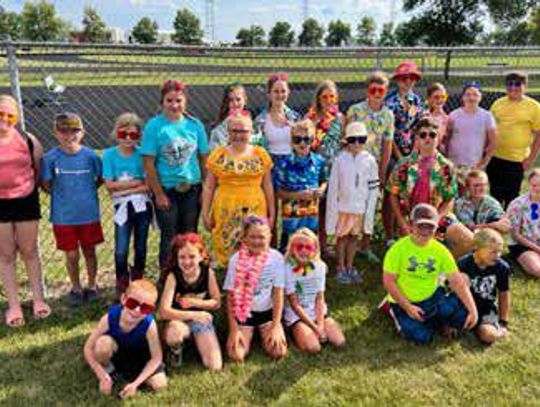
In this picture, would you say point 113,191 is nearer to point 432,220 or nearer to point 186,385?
point 186,385

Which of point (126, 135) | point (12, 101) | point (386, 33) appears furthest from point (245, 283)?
point (386, 33)

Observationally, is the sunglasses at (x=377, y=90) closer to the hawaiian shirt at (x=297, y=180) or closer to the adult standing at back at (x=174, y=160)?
the hawaiian shirt at (x=297, y=180)

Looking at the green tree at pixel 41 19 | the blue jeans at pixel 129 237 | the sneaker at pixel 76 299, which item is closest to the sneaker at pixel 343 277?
the blue jeans at pixel 129 237

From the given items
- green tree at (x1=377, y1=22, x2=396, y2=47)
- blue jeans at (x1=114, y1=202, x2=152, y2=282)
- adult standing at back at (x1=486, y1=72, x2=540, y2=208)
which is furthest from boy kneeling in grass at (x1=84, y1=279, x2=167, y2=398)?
green tree at (x1=377, y1=22, x2=396, y2=47)

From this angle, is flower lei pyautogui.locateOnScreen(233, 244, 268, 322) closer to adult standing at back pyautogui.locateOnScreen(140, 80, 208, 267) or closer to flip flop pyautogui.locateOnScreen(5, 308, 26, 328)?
adult standing at back pyautogui.locateOnScreen(140, 80, 208, 267)

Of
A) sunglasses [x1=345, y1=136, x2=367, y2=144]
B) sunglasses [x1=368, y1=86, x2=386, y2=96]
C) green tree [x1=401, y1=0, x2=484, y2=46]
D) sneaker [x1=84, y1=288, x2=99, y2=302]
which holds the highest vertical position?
green tree [x1=401, y1=0, x2=484, y2=46]

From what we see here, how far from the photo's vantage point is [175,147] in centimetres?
450

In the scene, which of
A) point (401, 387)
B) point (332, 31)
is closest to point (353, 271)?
point (401, 387)

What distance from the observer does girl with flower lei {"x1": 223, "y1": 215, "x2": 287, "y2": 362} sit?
13.8 ft

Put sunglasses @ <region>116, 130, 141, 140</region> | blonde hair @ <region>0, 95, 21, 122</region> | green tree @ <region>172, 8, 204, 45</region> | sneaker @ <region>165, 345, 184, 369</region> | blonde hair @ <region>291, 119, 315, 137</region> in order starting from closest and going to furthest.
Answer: sneaker @ <region>165, 345, 184, 369</region>, blonde hair @ <region>0, 95, 21, 122</region>, sunglasses @ <region>116, 130, 141, 140</region>, blonde hair @ <region>291, 119, 315, 137</region>, green tree @ <region>172, 8, 204, 45</region>

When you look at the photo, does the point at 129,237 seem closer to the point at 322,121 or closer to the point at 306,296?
the point at 306,296

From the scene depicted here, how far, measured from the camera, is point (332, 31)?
10131 cm

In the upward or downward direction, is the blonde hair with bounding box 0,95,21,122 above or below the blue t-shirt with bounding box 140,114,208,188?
above

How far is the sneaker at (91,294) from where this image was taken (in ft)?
16.6
